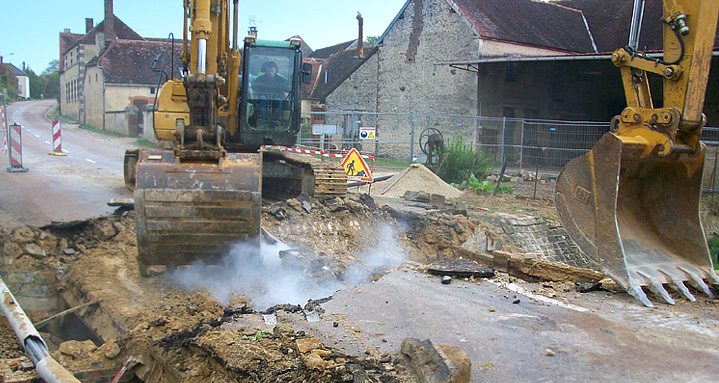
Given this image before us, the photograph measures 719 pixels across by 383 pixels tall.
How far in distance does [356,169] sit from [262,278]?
17.6ft

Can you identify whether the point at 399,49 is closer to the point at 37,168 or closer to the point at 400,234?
the point at 37,168

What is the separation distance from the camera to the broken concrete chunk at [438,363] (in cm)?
357

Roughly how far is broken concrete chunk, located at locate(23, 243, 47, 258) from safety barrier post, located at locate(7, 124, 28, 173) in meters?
7.61

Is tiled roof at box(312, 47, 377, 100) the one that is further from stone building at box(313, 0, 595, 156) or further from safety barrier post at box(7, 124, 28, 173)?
safety barrier post at box(7, 124, 28, 173)

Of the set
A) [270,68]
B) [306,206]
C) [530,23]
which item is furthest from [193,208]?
[530,23]

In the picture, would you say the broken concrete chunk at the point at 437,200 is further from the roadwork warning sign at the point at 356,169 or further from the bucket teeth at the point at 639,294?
the bucket teeth at the point at 639,294

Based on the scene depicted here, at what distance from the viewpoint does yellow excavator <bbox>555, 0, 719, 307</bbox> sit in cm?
524

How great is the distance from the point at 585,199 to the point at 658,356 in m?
1.60

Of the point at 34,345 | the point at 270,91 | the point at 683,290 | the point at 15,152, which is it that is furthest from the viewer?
the point at 15,152

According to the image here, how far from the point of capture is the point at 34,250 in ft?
24.3

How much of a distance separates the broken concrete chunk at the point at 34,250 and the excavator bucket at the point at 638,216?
→ 6.06 metres

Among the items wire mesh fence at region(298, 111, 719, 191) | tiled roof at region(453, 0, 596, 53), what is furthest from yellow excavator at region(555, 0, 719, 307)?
tiled roof at region(453, 0, 596, 53)

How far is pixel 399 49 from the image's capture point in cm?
2498

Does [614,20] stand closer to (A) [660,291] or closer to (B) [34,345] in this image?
(A) [660,291]
